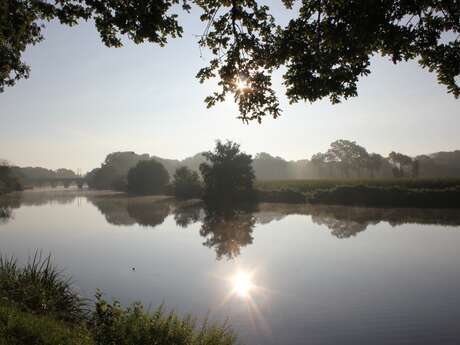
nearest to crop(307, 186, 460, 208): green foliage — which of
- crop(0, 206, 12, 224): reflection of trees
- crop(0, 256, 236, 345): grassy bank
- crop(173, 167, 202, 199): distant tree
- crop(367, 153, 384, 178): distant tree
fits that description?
crop(173, 167, 202, 199): distant tree

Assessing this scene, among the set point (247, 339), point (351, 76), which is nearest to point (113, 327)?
point (247, 339)

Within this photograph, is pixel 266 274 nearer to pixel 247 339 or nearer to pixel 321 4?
pixel 247 339

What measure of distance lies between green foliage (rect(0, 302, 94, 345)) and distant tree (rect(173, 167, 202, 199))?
5791 cm

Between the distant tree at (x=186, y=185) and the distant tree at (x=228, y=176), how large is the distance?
9.16m

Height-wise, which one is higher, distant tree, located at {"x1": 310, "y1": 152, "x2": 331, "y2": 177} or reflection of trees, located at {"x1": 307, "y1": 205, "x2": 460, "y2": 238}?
distant tree, located at {"x1": 310, "y1": 152, "x2": 331, "y2": 177}

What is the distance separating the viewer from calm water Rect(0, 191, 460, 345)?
28.9 ft

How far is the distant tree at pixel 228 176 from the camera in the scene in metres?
55.1

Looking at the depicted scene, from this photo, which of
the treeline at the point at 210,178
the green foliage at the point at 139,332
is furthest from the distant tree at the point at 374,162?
the green foliage at the point at 139,332

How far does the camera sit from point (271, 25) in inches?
344

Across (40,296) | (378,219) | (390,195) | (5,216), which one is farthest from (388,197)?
(5,216)

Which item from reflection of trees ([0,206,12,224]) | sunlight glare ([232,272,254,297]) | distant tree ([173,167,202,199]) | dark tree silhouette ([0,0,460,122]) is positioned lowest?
sunlight glare ([232,272,254,297])

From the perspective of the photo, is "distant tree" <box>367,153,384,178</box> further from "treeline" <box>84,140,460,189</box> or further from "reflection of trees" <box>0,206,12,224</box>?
"reflection of trees" <box>0,206,12,224</box>

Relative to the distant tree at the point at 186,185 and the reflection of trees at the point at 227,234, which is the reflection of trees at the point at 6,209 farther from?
the distant tree at the point at 186,185

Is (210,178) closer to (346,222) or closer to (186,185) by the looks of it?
(186,185)
